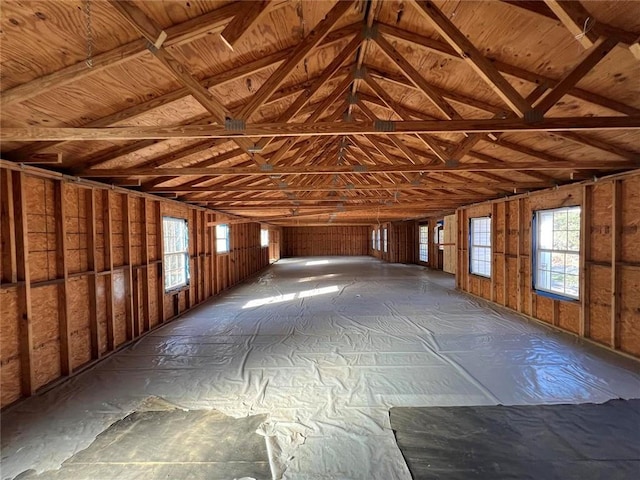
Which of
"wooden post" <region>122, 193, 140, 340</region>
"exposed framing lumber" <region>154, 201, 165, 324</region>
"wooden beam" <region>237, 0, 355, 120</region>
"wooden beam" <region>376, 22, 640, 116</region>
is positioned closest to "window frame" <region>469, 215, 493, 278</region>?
"wooden beam" <region>376, 22, 640, 116</region>

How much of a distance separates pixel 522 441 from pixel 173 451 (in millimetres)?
2716

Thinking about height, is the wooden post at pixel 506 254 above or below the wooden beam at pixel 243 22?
below

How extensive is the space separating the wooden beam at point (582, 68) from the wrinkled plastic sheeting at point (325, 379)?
272 centimetres

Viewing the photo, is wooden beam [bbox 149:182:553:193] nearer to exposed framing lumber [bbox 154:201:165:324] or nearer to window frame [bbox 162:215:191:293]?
exposed framing lumber [bbox 154:201:165:324]

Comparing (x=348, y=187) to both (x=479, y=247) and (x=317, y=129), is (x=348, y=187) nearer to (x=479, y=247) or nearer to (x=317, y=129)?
(x=317, y=129)

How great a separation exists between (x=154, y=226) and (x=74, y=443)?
379cm

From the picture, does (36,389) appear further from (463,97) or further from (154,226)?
(463,97)

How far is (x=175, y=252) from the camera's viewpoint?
6.12 metres

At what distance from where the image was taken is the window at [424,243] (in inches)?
547

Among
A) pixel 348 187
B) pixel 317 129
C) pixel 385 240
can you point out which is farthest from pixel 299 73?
pixel 385 240

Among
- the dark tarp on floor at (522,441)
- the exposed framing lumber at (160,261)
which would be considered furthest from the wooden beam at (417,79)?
the exposed framing lumber at (160,261)

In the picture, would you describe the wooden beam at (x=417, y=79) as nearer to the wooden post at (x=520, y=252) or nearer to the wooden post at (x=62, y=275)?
the wooden post at (x=62, y=275)

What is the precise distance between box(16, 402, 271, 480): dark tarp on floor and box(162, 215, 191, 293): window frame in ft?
11.4

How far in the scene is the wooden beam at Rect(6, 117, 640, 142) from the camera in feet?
7.08
